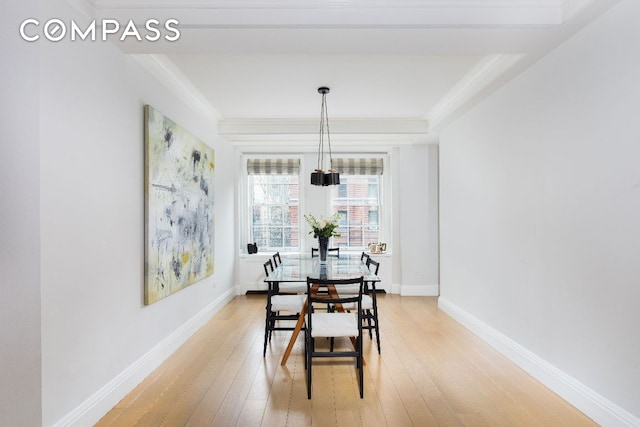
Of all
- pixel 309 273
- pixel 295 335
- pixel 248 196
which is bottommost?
pixel 295 335

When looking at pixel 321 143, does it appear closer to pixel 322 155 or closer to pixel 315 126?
pixel 322 155

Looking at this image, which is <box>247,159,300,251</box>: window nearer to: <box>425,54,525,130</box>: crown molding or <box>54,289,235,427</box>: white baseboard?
<box>54,289,235,427</box>: white baseboard

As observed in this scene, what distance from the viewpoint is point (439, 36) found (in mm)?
2656

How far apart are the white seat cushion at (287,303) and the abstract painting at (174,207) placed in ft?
3.24

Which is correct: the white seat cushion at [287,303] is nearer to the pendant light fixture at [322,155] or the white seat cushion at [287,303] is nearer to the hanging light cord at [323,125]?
the pendant light fixture at [322,155]

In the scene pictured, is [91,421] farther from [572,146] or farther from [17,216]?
[572,146]

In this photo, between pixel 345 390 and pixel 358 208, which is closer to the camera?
pixel 345 390

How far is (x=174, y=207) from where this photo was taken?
12.4 ft

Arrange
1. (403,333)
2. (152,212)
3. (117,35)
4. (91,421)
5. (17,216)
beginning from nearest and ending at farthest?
(17,216) → (91,421) → (117,35) → (152,212) → (403,333)

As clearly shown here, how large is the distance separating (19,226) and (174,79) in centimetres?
233

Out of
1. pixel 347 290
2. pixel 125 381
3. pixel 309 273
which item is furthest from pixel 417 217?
pixel 125 381

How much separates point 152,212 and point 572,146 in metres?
3.30

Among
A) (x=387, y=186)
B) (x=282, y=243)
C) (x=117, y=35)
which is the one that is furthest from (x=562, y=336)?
(x=282, y=243)

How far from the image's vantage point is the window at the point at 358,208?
6988 millimetres
